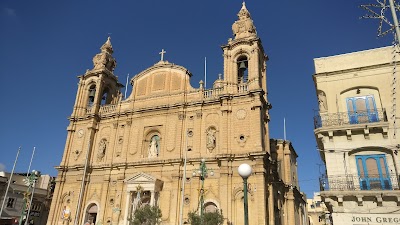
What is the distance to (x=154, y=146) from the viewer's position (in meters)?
27.6

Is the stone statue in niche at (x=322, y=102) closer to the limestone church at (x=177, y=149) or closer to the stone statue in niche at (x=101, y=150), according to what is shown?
the limestone church at (x=177, y=149)

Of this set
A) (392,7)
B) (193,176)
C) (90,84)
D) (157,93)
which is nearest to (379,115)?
(392,7)

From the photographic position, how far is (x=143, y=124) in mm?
28750

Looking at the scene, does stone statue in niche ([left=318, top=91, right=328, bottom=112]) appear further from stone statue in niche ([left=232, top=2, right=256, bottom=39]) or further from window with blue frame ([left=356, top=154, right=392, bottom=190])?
stone statue in niche ([left=232, top=2, right=256, bottom=39])

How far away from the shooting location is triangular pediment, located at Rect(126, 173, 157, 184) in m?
24.4

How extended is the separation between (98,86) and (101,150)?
7344mm

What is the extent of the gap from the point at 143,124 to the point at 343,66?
59.0ft

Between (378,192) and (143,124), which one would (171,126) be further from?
(378,192)

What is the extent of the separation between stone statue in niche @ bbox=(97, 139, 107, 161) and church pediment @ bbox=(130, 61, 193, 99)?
552cm

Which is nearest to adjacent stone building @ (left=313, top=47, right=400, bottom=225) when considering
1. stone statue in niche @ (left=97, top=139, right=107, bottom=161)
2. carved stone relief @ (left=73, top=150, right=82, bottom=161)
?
stone statue in niche @ (left=97, top=139, right=107, bottom=161)

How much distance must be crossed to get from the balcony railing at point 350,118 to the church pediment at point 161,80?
14.3 meters

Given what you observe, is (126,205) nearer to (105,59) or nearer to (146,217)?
(146,217)

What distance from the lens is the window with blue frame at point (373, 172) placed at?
14.5 meters

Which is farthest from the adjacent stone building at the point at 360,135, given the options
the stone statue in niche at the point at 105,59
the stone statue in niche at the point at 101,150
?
the stone statue in niche at the point at 105,59
